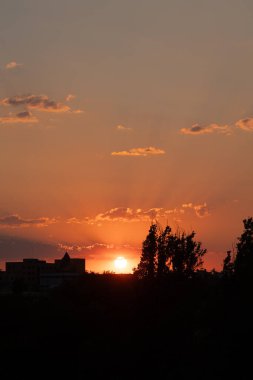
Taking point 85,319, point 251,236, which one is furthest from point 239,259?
point 85,319

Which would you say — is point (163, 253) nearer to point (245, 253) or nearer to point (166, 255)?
point (166, 255)

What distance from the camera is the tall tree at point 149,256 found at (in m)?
48.5

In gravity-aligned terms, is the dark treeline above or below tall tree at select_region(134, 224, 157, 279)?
below

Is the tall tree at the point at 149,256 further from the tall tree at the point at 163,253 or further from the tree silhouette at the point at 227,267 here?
the tree silhouette at the point at 227,267

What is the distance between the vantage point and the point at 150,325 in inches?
1897

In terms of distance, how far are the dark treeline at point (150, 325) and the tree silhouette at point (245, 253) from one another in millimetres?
40

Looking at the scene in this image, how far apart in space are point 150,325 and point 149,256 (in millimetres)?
4694

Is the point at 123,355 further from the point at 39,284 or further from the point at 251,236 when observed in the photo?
the point at 39,284

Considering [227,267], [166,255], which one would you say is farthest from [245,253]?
[166,255]

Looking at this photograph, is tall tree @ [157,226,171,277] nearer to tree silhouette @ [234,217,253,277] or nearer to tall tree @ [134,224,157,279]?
tall tree @ [134,224,157,279]

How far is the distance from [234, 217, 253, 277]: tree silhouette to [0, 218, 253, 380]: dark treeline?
0.04m

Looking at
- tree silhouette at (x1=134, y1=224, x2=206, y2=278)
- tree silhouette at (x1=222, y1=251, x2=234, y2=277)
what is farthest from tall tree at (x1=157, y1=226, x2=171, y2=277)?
tree silhouette at (x1=222, y1=251, x2=234, y2=277)

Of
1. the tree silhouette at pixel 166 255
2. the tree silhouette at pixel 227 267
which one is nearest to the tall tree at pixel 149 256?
the tree silhouette at pixel 166 255

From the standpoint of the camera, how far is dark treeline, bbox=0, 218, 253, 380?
90.1 ft
